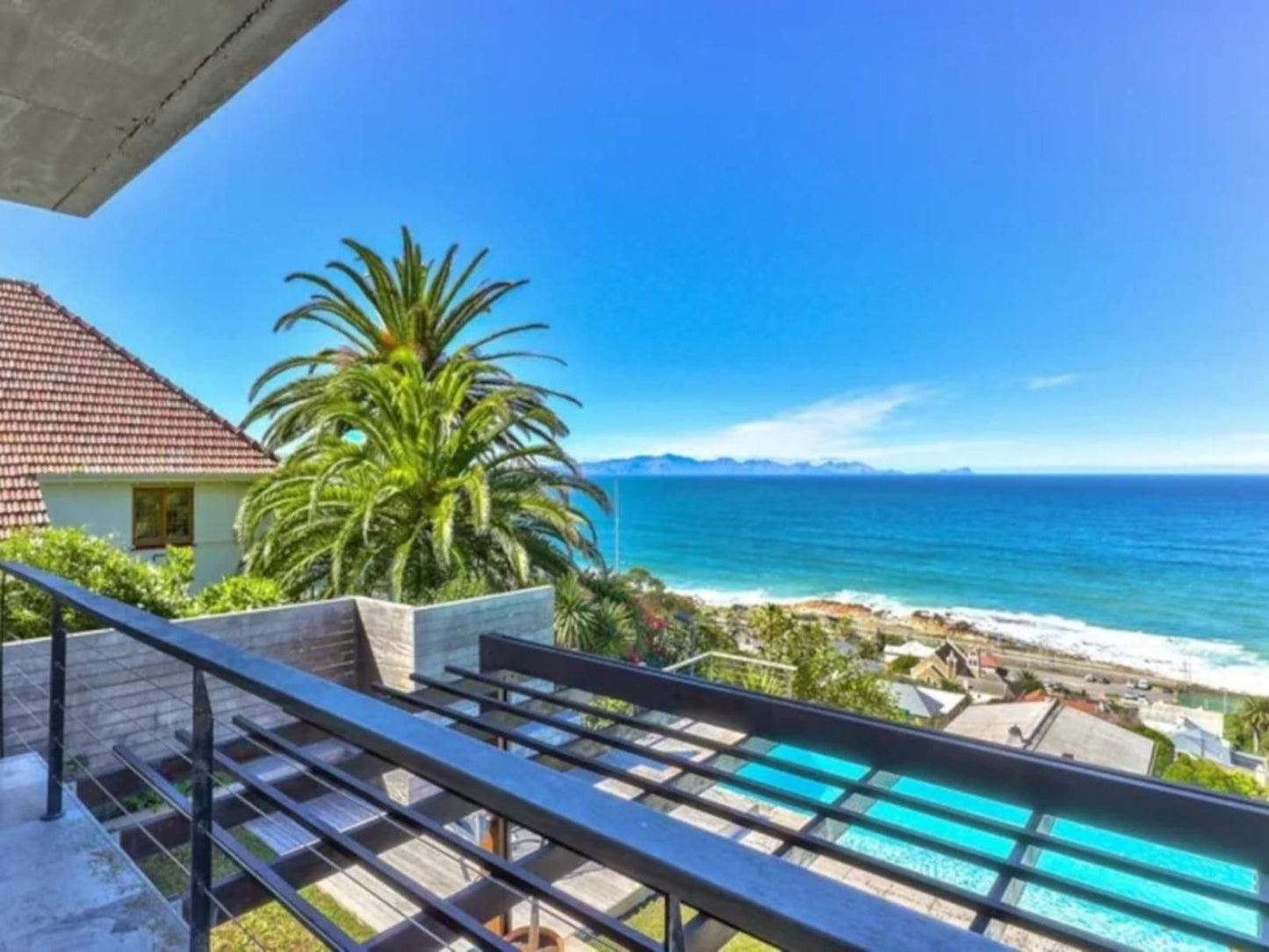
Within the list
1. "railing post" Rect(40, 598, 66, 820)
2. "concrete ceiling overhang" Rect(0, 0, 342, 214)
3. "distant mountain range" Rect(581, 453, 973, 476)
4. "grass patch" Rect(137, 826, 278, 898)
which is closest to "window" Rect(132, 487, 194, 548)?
"grass patch" Rect(137, 826, 278, 898)

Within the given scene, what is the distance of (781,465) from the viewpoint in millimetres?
153750

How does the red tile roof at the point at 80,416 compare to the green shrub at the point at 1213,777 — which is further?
the green shrub at the point at 1213,777

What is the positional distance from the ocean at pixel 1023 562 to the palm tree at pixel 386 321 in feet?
87.8

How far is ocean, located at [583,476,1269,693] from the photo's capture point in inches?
1143

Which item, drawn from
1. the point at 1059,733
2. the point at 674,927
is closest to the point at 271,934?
the point at 674,927

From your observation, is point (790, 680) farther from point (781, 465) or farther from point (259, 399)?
point (781, 465)

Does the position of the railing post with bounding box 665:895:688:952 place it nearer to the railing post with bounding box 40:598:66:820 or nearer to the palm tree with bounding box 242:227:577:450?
the railing post with bounding box 40:598:66:820

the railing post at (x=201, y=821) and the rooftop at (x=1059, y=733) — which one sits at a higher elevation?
the railing post at (x=201, y=821)

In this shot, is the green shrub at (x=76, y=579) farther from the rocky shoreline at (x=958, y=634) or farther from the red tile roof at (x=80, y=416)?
the rocky shoreline at (x=958, y=634)

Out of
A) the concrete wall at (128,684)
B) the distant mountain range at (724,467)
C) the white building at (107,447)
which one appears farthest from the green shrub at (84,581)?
the distant mountain range at (724,467)

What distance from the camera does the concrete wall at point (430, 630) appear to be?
17.2 feet

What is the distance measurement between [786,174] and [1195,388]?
39.4 m

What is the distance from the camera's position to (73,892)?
66.9 inches

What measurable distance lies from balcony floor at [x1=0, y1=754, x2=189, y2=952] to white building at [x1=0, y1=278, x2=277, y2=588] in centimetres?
811
